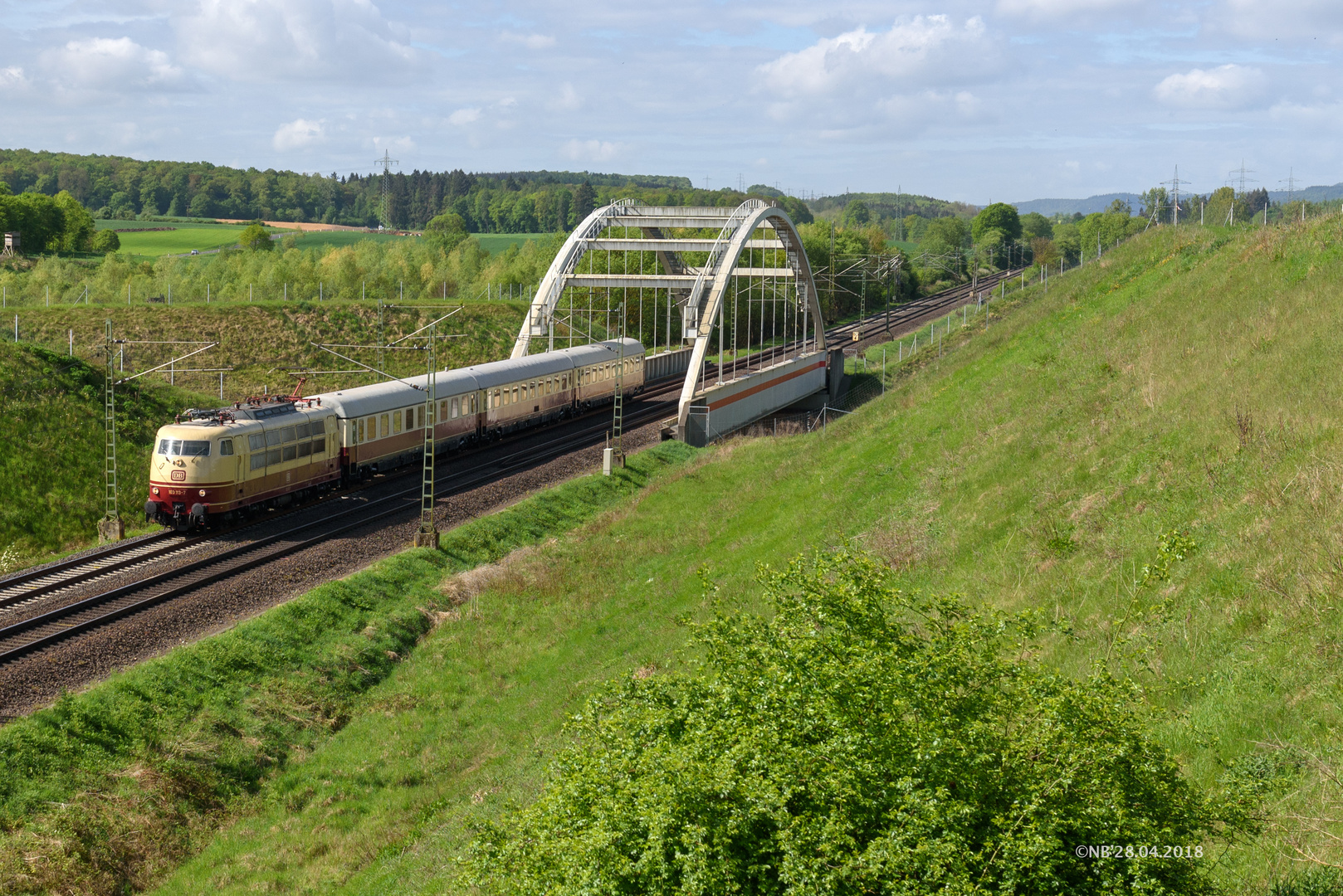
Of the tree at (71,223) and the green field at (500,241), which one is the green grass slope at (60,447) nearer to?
the tree at (71,223)

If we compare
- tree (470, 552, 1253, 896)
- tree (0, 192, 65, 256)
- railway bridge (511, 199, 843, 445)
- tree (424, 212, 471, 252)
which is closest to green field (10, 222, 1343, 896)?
tree (470, 552, 1253, 896)

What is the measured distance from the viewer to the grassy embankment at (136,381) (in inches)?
1540

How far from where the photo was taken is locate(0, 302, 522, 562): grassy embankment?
39125 millimetres

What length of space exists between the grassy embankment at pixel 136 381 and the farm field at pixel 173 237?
63.6m

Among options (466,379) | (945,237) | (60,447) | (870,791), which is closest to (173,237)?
(945,237)

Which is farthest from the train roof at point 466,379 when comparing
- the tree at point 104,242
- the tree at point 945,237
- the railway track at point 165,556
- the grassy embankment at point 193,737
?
the tree at point 945,237

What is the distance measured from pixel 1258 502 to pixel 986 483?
9358mm

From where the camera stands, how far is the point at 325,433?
3797 centimetres

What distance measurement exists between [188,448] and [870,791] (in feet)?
95.9

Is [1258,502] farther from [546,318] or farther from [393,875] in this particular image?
[546,318]

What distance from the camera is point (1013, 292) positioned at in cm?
9044

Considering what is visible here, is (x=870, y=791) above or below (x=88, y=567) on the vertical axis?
above

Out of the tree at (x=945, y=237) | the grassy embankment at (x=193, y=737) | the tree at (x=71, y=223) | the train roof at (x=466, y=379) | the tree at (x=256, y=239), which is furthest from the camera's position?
the tree at (x=945, y=237)

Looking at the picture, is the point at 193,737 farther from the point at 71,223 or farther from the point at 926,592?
the point at 71,223
